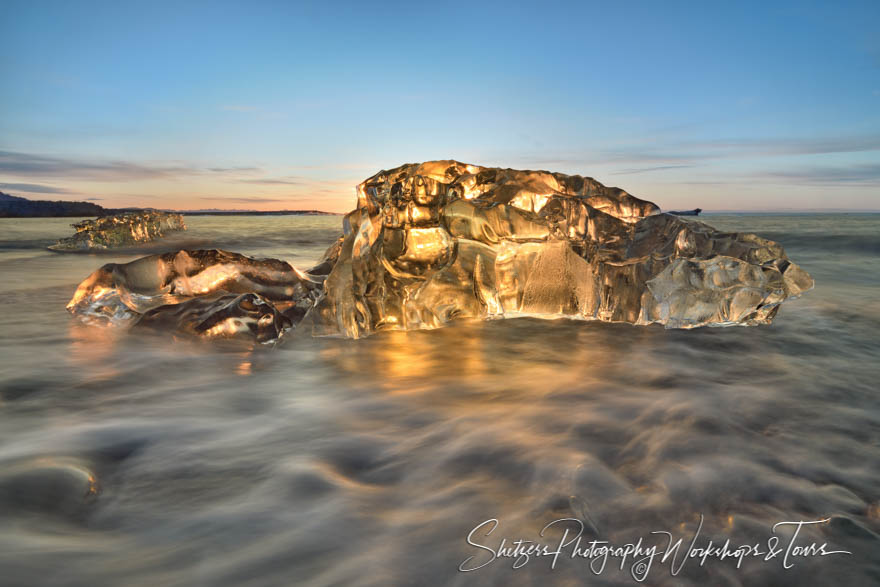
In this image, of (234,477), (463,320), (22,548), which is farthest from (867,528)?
(463,320)

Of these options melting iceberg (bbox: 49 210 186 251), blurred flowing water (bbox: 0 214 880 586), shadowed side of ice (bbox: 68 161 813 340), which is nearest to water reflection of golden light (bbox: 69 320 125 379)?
blurred flowing water (bbox: 0 214 880 586)

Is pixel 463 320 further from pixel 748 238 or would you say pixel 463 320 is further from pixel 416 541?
pixel 416 541

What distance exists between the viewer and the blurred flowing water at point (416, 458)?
3.00 feet

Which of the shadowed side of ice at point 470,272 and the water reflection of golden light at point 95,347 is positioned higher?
the shadowed side of ice at point 470,272

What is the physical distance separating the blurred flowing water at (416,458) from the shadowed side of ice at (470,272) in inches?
17.4

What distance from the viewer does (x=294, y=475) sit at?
48.2 inches

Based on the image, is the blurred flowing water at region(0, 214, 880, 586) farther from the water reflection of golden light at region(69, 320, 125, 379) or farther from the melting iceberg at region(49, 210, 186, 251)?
the melting iceberg at region(49, 210, 186, 251)

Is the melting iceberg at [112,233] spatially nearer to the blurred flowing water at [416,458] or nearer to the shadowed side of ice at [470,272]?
the shadowed side of ice at [470,272]

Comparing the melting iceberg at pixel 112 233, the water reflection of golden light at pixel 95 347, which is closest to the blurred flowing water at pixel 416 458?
the water reflection of golden light at pixel 95 347

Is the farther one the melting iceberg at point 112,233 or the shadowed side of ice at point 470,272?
the melting iceberg at point 112,233

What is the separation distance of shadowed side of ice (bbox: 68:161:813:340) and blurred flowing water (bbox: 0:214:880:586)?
1.45ft

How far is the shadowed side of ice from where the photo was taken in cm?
280

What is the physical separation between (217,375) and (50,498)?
3.00ft

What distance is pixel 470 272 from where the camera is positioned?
295 centimetres
